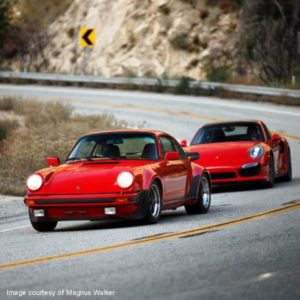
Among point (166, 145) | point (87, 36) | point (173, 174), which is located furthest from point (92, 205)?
point (87, 36)

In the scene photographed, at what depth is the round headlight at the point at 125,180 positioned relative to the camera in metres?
10.6

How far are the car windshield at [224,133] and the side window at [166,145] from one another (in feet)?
15.4

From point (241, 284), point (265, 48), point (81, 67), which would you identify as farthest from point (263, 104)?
point (241, 284)

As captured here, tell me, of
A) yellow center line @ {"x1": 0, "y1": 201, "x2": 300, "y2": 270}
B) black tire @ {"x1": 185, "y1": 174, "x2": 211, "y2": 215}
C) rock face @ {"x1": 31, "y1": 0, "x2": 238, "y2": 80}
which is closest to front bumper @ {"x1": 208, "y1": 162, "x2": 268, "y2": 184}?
black tire @ {"x1": 185, "y1": 174, "x2": 211, "y2": 215}

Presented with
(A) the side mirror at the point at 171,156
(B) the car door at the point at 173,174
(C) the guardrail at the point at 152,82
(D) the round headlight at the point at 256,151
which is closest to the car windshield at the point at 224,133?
(D) the round headlight at the point at 256,151

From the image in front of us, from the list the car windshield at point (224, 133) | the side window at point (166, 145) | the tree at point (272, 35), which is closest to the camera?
the side window at point (166, 145)

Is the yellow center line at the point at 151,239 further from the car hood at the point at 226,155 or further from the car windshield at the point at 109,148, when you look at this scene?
the car hood at the point at 226,155

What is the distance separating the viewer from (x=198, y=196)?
40.9ft

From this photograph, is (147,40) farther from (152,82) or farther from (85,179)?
(85,179)

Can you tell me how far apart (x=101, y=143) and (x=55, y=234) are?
181 cm

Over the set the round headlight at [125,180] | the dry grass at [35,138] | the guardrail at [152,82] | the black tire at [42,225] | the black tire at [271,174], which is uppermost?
the round headlight at [125,180]

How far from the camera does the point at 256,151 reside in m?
16.2

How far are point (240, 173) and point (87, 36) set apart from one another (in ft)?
85.7

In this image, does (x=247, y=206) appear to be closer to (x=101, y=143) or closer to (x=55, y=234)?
(x=101, y=143)
